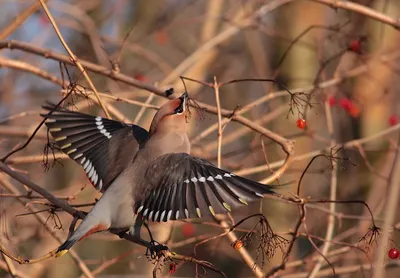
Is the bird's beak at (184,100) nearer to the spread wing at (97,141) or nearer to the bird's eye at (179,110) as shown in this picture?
the bird's eye at (179,110)

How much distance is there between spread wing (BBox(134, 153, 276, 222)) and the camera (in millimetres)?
2957

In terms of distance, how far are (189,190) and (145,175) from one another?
1.21ft

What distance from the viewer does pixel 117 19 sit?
802 centimetres

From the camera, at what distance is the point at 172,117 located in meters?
3.57

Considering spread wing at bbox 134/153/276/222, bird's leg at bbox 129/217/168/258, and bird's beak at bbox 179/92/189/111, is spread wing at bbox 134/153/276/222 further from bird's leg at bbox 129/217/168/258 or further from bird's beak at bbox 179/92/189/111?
bird's beak at bbox 179/92/189/111

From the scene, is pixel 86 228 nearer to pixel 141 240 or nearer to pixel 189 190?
pixel 141 240

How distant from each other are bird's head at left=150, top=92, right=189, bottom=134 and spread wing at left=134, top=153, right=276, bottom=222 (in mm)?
212

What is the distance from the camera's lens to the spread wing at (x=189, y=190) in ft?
9.70

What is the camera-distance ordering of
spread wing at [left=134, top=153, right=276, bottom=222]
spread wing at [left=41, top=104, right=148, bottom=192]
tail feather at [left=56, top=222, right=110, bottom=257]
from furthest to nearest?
spread wing at [left=41, top=104, right=148, bottom=192]
tail feather at [left=56, top=222, right=110, bottom=257]
spread wing at [left=134, top=153, right=276, bottom=222]

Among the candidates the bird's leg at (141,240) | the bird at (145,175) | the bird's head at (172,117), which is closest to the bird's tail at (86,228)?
the bird at (145,175)

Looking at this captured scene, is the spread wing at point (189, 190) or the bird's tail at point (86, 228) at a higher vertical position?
the spread wing at point (189, 190)

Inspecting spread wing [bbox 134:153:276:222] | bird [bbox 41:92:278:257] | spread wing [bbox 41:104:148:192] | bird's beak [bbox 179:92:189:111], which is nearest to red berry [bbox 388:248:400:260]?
bird [bbox 41:92:278:257]

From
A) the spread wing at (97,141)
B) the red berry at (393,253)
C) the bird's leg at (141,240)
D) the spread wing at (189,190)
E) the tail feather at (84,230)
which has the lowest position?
the red berry at (393,253)

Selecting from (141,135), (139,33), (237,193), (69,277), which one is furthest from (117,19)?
(237,193)
